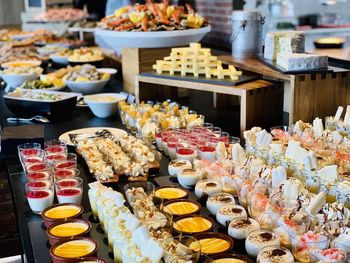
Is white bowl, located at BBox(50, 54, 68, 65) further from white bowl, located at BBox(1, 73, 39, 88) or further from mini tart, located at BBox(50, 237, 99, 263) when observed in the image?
mini tart, located at BBox(50, 237, 99, 263)

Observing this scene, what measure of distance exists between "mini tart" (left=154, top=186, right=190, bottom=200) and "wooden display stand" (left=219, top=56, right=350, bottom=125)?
0.84 m

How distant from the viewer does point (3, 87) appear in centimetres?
460

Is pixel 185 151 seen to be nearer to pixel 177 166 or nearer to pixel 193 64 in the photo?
pixel 177 166

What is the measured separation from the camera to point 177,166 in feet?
7.94

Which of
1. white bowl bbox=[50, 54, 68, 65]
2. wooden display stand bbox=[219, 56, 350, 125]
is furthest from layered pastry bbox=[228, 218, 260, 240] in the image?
white bowl bbox=[50, 54, 68, 65]

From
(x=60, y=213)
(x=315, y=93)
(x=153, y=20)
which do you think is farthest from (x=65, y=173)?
(x=153, y=20)

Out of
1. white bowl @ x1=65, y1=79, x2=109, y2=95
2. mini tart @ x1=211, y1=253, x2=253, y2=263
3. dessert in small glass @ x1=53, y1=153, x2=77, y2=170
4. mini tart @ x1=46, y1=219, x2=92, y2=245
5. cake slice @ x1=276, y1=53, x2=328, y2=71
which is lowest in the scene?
mini tart @ x1=211, y1=253, x2=253, y2=263

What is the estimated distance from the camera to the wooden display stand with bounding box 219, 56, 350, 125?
272 centimetres

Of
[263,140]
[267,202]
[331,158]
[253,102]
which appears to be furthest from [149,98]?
[267,202]

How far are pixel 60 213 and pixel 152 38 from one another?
72.1 inches

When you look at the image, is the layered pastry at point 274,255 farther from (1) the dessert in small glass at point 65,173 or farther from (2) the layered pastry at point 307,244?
(1) the dessert in small glass at point 65,173

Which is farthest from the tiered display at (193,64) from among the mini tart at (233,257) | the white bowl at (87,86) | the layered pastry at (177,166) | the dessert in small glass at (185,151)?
the mini tart at (233,257)

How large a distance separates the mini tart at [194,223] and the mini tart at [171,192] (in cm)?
20

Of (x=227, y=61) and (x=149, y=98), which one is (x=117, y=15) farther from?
(x=227, y=61)
